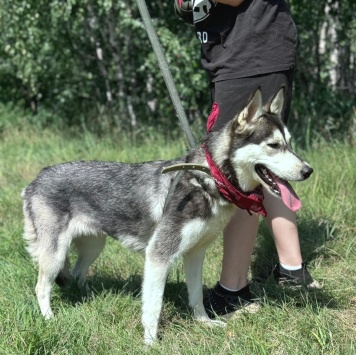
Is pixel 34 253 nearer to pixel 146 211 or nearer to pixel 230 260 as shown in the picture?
pixel 146 211

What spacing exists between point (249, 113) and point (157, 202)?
728mm

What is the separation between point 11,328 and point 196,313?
1.04 metres

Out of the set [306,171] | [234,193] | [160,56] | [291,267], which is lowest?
[291,267]

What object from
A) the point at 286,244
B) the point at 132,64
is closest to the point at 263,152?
the point at 286,244

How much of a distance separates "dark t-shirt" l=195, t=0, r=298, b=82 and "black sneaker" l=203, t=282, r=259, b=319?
1.27 metres

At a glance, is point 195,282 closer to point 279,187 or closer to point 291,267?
point 291,267

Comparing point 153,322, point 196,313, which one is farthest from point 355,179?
point 153,322

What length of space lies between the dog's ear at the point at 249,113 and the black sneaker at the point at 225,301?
1099 millimetres

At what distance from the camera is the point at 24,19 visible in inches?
295

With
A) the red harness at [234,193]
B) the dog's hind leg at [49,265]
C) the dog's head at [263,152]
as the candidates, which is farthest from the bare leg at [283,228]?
the dog's hind leg at [49,265]

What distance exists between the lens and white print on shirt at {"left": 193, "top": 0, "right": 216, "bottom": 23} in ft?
11.7

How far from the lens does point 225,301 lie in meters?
3.83

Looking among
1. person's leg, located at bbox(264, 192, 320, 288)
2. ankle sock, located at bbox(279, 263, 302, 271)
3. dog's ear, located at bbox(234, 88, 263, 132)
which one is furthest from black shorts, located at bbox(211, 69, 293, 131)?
ankle sock, located at bbox(279, 263, 302, 271)

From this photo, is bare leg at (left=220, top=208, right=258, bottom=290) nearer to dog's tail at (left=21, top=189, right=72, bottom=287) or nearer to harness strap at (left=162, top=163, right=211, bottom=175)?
harness strap at (left=162, top=163, right=211, bottom=175)
